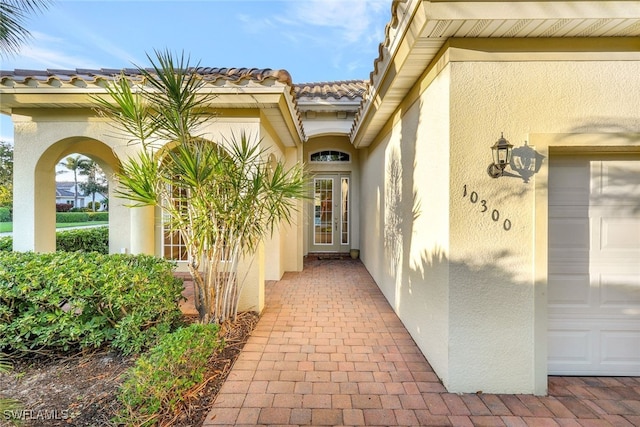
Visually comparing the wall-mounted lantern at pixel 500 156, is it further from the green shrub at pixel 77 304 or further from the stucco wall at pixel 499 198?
the green shrub at pixel 77 304

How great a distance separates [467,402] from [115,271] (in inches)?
178

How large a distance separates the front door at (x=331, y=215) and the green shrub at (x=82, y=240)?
A: 7.42 meters

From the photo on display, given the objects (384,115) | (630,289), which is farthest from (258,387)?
(384,115)

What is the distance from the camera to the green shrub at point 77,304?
143 inches

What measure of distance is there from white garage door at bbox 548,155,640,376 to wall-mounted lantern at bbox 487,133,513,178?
814mm

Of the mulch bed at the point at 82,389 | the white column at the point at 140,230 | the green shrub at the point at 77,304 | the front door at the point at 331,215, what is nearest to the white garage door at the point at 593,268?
the mulch bed at the point at 82,389

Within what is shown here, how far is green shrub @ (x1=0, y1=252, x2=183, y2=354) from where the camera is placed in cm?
363

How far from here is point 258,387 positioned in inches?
126

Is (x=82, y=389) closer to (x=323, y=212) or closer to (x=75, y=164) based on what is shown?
(x=323, y=212)

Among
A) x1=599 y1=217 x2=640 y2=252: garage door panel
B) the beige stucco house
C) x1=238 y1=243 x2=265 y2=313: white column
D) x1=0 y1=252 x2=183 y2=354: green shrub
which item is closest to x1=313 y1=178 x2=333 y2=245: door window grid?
x1=238 y1=243 x2=265 y2=313: white column

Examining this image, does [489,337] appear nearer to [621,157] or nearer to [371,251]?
[621,157]

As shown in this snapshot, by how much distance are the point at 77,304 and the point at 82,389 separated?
1.05m

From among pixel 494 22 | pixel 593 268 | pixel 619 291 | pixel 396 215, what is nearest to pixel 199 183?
pixel 396 215

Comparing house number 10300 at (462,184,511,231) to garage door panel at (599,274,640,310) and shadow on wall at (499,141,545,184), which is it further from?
garage door panel at (599,274,640,310)
